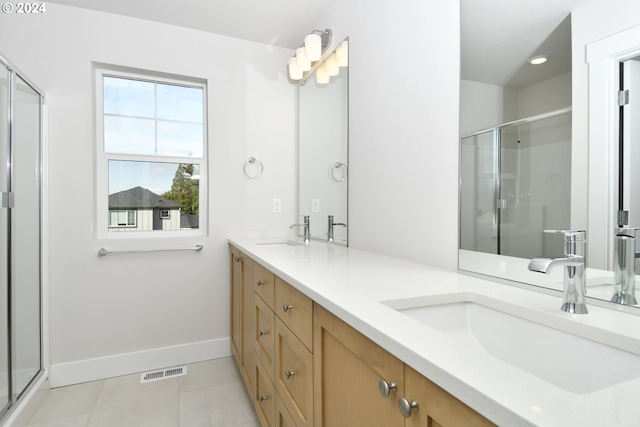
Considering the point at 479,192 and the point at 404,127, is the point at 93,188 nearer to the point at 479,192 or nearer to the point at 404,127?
the point at 404,127

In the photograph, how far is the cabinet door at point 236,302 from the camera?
2.20 meters

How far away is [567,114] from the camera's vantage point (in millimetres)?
887

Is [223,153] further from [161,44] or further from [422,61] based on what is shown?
[422,61]

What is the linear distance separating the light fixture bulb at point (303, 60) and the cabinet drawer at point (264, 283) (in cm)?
149

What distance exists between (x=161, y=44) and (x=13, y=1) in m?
0.82

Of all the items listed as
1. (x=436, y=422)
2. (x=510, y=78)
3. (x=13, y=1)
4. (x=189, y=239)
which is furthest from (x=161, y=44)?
(x=436, y=422)

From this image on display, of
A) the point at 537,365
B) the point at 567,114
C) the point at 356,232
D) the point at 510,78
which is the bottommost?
the point at 537,365

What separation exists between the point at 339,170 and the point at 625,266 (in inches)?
61.4

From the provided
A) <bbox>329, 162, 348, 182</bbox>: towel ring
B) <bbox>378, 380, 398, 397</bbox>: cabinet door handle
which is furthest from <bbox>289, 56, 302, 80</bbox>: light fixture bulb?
<bbox>378, 380, 398, 397</bbox>: cabinet door handle

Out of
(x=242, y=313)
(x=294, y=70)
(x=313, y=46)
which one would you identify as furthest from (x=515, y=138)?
(x=294, y=70)

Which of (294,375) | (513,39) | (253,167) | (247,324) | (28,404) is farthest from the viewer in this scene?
(253,167)

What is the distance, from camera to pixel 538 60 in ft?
3.20

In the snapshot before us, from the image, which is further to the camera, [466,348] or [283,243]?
[283,243]

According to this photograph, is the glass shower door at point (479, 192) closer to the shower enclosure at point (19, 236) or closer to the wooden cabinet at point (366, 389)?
the wooden cabinet at point (366, 389)
